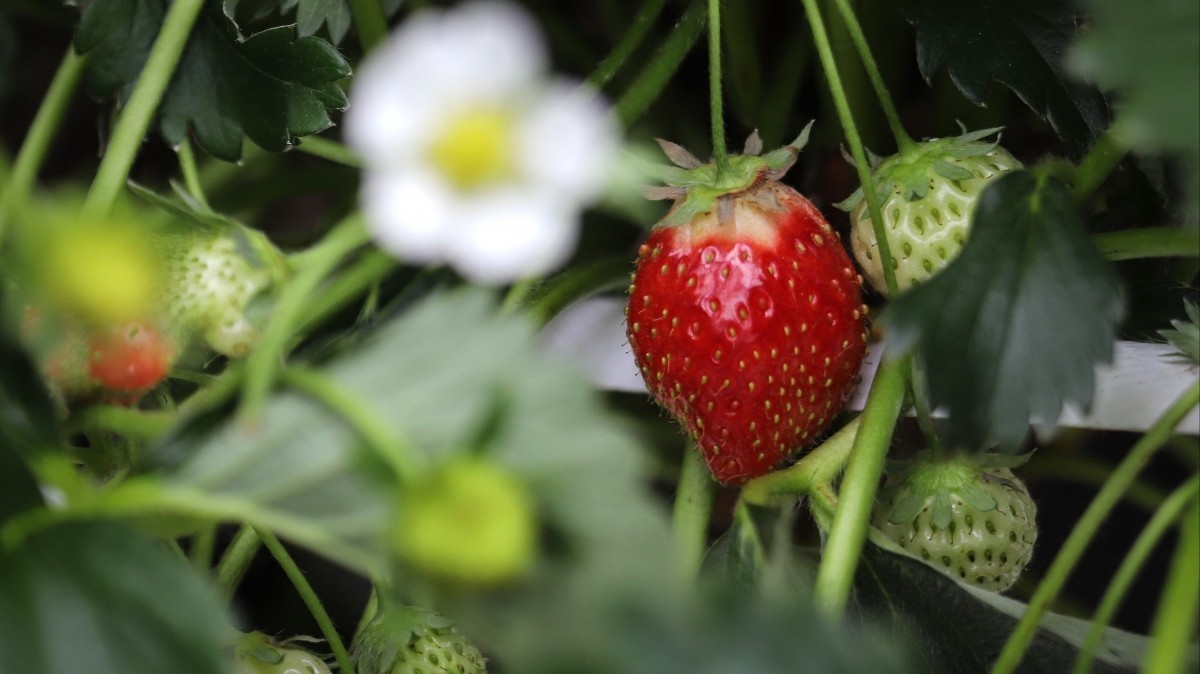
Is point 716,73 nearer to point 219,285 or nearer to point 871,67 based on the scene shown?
point 871,67

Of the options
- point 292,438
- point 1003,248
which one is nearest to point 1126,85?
point 1003,248

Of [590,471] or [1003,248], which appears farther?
[1003,248]

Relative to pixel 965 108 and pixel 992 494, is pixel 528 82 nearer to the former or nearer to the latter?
pixel 992 494

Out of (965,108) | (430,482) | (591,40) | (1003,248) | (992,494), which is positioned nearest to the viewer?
(430,482)

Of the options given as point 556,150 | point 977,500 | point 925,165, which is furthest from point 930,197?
point 556,150

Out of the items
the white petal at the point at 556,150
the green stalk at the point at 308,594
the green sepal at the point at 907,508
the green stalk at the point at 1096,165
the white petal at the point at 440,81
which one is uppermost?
the white petal at the point at 440,81

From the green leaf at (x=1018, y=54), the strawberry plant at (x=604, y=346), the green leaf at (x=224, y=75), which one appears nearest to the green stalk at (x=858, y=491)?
the strawberry plant at (x=604, y=346)

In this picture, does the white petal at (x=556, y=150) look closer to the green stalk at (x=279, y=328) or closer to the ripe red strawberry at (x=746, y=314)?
the green stalk at (x=279, y=328)
